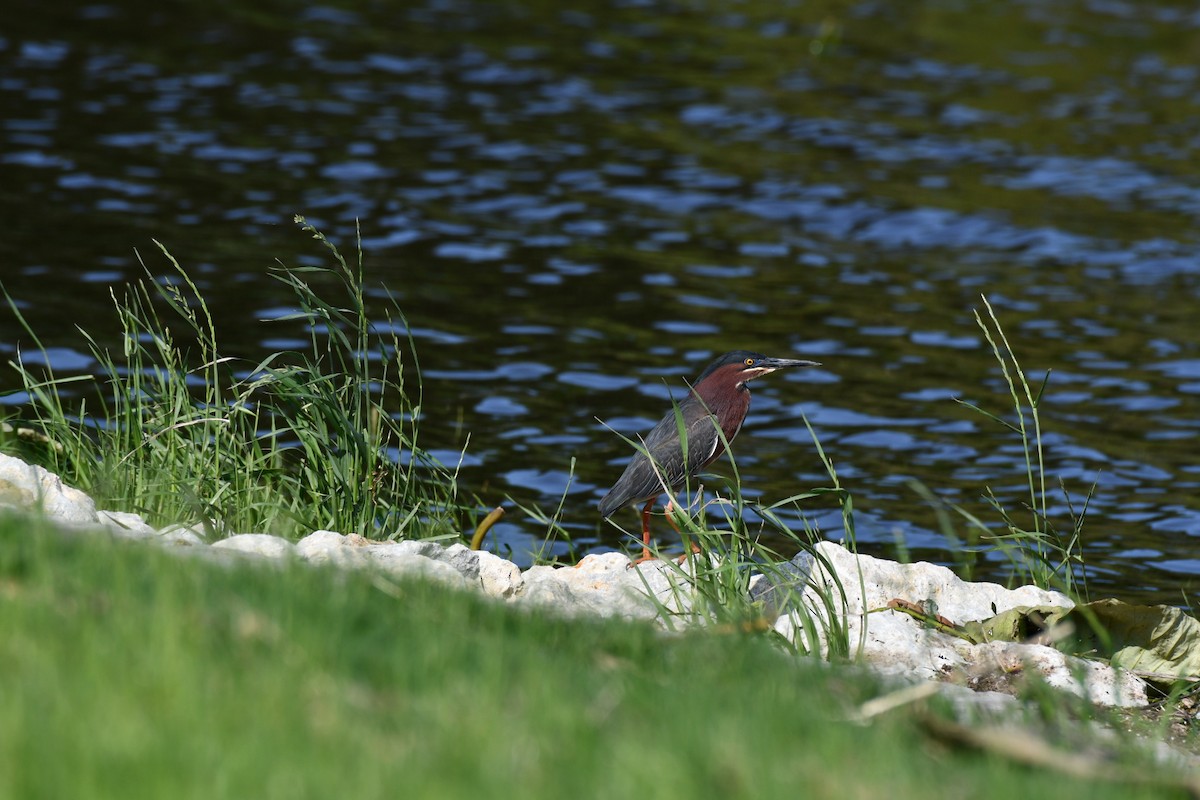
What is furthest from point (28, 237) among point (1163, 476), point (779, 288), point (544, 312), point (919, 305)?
point (1163, 476)

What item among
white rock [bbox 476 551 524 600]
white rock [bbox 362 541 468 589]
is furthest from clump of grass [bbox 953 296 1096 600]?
white rock [bbox 362 541 468 589]

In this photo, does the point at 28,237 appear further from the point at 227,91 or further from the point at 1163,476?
the point at 1163,476

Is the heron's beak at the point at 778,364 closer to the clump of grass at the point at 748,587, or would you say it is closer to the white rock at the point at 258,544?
the clump of grass at the point at 748,587

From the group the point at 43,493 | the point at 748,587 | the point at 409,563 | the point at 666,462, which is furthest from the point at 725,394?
the point at 43,493

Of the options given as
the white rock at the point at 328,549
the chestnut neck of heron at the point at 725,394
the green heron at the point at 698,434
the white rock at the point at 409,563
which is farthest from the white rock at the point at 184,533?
the chestnut neck of heron at the point at 725,394

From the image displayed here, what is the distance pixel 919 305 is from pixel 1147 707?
723cm

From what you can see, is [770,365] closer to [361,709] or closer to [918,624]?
[918,624]

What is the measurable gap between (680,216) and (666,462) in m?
7.66

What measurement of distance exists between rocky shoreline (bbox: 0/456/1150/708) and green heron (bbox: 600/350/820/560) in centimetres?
72

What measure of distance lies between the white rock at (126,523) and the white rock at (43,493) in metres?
0.04

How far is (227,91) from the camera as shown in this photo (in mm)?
17391

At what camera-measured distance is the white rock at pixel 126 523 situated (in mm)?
5848

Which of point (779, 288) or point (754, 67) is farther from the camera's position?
point (754, 67)

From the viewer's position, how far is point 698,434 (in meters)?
7.47
